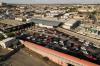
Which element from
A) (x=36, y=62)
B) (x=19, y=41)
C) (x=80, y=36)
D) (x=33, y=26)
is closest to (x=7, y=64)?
(x=36, y=62)

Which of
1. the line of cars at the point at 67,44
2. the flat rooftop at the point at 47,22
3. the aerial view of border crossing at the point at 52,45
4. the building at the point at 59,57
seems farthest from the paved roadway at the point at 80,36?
the building at the point at 59,57

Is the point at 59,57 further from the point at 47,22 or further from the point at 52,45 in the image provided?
the point at 47,22

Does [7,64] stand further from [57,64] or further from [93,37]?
[93,37]

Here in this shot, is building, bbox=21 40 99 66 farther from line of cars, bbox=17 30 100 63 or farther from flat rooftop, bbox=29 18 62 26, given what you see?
flat rooftop, bbox=29 18 62 26

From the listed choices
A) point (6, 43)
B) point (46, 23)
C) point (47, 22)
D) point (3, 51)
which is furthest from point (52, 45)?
point (47, 22)

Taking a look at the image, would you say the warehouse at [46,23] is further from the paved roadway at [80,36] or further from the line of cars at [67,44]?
the line of cars at [67,44]

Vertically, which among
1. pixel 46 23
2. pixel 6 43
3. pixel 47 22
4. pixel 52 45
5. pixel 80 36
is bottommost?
pixel 6 43

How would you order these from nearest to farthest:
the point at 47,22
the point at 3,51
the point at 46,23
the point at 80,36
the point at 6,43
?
the point at 3,51 → the point at 6,43 → the point at 80,36 → the point at 46,23 → the point at 47,22
